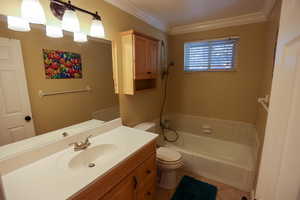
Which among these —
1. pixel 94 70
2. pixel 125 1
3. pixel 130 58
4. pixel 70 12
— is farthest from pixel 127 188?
pixel 125 1

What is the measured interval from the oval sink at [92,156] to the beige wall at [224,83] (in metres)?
1.89

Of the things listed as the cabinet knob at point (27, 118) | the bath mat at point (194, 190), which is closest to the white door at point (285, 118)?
the bath mat at point (194, 190)

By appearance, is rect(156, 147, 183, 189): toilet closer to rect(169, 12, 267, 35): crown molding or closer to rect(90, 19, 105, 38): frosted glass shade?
rect(90, 19, 105, 38): frosted glass shade

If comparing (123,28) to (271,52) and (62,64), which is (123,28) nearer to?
(62,64)

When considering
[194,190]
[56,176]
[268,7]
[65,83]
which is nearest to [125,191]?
[56,176]

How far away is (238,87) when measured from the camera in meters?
2.37

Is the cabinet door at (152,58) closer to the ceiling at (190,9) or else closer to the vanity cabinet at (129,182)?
the ceiling at (190,9)

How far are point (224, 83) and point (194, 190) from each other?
1.74 metres

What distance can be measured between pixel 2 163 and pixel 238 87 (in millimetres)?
2896

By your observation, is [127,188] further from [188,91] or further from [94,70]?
[188,91]

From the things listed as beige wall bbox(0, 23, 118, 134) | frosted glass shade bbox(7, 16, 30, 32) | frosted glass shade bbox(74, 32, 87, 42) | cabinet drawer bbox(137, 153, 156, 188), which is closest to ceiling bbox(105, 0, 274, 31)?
frosted glass shade bbox(74, 32, 87, 42)

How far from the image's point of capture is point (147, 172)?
139cm

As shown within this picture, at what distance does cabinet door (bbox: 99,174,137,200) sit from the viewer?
100 centimetres

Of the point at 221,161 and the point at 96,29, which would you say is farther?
the point at 221,161
